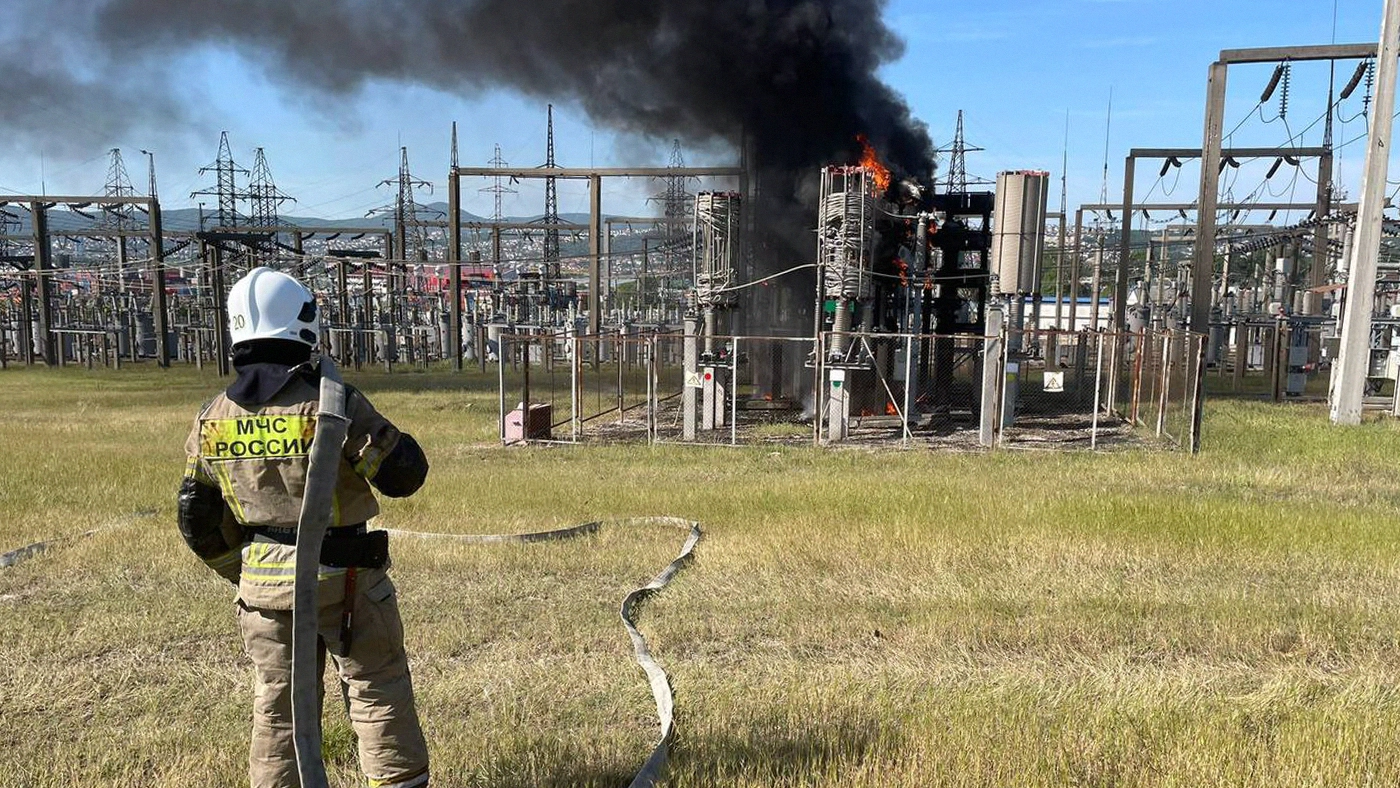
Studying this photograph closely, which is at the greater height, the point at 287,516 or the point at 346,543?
the point at 287,516

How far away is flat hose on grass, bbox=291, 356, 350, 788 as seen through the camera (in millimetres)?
2961

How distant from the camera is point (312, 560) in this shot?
299cm

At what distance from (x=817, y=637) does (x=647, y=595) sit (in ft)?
4.65

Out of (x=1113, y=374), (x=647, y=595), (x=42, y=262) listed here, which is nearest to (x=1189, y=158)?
(x=1113, y=374)

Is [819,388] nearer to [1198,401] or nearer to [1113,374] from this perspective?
[1198,401]

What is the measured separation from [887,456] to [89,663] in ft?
36.1

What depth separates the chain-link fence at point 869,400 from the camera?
1581 centimetres

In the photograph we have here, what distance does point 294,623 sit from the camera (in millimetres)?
2973

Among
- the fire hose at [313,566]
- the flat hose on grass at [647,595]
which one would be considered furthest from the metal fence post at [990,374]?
the fire hose at [313,566]

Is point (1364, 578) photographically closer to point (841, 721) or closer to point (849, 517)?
point (849, 517)

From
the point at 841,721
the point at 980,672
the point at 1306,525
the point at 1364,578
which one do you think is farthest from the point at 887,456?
the point at 841,721

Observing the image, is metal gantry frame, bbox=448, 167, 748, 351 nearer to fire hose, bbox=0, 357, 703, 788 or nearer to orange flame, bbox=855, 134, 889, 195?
orange flame, bbox=855, 134, 889, 195

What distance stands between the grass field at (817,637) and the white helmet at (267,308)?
1.99m

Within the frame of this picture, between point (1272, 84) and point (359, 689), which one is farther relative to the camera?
point (1272, 84)
